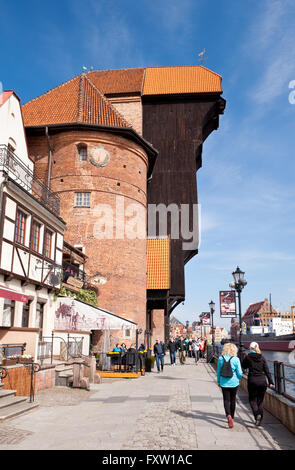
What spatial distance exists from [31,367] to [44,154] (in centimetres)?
1823

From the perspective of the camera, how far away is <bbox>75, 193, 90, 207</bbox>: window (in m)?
25.3

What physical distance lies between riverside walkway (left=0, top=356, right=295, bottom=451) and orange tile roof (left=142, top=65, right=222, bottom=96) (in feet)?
98.8

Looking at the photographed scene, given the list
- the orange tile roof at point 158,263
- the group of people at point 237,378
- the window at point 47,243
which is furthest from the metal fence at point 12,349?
the orange tile roof at point 158,263

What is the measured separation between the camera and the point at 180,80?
37.8m

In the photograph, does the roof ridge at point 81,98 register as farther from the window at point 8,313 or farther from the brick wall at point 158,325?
the brick wall at point 158,325

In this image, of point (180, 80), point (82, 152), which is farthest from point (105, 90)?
point (82, 152)

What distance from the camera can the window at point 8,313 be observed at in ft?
45.2

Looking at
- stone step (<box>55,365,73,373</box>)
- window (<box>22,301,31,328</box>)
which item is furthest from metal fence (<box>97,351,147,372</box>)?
window (<box>22,301,31,328</box>)

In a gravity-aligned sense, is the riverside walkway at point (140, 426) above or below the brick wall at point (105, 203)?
below

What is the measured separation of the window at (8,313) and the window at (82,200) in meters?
11.9

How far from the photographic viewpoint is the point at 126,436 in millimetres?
6879

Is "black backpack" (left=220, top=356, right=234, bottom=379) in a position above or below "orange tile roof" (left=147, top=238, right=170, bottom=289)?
below

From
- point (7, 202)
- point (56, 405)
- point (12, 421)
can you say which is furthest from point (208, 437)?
point (7, 202)

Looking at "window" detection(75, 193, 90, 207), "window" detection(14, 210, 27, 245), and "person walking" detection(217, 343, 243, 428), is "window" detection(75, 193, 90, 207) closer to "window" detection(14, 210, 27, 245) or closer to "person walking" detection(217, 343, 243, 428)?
"window" detection(14, 210, 27, 245)
